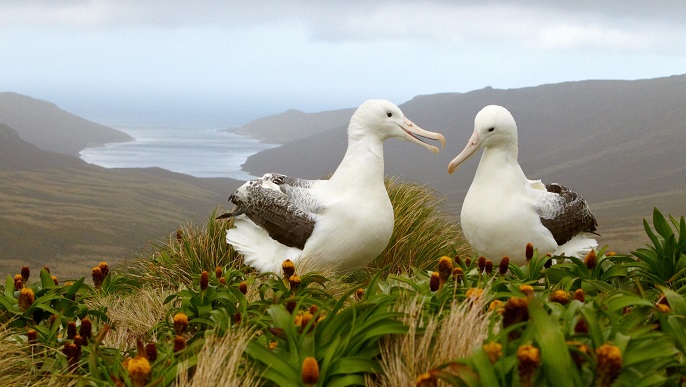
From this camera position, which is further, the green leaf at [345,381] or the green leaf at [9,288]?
the green leaf at [9,288]

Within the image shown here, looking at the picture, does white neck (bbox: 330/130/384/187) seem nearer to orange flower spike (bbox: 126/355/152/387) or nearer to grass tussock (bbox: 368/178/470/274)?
grass tussock (bbox: 368/178/470/274)

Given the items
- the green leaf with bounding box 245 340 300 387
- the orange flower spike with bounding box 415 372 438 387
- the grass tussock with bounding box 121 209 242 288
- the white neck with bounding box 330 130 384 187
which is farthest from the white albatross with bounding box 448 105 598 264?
the orange flower spike with bounding box 415 372 438 387

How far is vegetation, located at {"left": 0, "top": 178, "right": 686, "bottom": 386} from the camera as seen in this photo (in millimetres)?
3066

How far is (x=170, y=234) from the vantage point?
9688 millimetres

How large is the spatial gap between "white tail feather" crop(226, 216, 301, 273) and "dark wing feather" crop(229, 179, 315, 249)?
0.35 feet

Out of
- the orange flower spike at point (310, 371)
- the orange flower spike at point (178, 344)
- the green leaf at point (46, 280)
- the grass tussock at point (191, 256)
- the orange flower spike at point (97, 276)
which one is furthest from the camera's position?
the grass tussock at point (191, 256)

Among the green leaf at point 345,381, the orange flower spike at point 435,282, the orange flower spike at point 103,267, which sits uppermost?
the orange flower spike at point 435,282

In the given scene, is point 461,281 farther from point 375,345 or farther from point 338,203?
point 338,203

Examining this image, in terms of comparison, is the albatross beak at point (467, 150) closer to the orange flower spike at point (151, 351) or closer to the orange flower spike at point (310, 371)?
the orange flower spike at point (151, 351)

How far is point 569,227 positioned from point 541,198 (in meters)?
0.42

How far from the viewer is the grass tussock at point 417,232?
9.30 metres

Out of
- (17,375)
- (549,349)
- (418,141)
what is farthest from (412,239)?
(549,349)

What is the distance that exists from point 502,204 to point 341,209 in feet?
4.72

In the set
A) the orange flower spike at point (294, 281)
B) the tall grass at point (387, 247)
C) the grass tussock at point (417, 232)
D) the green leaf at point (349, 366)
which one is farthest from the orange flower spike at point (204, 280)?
the grass tussock at point (417, 232)
